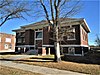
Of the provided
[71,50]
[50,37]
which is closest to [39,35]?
[50,37]

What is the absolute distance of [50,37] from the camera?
29922mm

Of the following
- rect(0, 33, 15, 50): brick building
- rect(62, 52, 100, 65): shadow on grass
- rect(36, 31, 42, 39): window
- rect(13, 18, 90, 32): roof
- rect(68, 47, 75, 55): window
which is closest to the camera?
rect(62, 52, 100, 65): shadow on grass

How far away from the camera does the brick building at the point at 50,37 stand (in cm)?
2617

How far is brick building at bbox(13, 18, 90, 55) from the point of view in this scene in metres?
26.2

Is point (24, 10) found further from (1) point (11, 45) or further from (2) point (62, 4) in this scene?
(1) point (11, 45)

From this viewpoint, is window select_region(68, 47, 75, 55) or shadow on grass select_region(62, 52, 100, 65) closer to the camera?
shadow on grass select_region(62, 52, 100, 65)

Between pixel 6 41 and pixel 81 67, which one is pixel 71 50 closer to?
pixel 81 67

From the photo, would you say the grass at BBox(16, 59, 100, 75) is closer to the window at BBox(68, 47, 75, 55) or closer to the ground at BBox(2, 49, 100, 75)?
the ground at BBox(2, 49, 100, 75)

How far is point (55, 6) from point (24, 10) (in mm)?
3767

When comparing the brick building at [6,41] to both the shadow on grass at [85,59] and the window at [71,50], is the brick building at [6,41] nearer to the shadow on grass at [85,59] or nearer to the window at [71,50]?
the window at [71,50]

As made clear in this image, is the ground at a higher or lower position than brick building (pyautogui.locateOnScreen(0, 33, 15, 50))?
lower

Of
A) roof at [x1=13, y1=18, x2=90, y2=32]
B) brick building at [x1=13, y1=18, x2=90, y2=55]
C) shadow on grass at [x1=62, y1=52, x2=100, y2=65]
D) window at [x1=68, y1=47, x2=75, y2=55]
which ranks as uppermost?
roof at [x1=13, y1=18, x2=90, y2=32]

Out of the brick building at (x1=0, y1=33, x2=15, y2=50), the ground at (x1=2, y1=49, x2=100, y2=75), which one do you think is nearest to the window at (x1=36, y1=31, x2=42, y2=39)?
the ground at (x1=2, y1=49, x2=100, y2=75)

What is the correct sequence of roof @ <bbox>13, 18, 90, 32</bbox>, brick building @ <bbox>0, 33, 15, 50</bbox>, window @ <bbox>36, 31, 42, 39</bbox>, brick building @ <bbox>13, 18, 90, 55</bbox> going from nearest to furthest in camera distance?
1. roof @ <bbox>13, 18, 90, 32</bbox>
2. brick building @ <bbox>13, 18, 90, 55</bbox>
3. window @ <bbox>36, 31, 42, 39</bbox>
4. brick building @ <bbox>0, 33, 15, 50</bbox>
